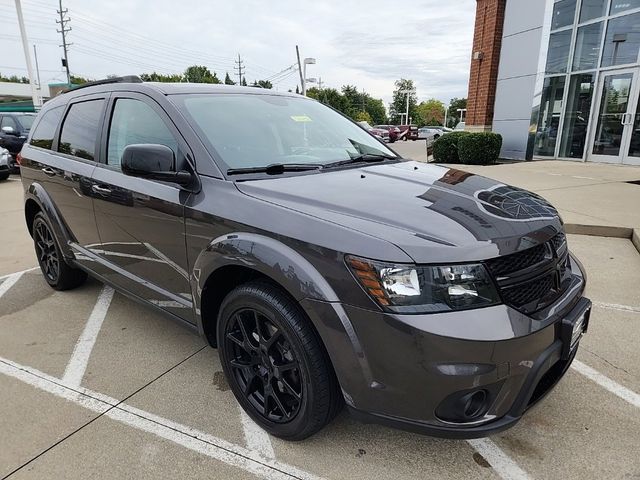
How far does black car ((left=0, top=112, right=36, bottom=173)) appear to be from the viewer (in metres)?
12.9

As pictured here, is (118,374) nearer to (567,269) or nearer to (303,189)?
(303,189)

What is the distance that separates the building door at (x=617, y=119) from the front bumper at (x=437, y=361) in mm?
11845

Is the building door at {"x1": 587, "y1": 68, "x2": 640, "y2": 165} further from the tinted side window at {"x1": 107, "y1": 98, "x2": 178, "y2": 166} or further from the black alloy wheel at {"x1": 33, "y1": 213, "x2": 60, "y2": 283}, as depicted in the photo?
the black alloy wheel at {"x1": 33, "y1": 213, "x2": 60, "y2": 283}

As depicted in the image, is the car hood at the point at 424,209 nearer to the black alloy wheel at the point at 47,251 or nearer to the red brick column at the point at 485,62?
the black alloy wheel at the point at 47,251

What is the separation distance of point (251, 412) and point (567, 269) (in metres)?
1.80

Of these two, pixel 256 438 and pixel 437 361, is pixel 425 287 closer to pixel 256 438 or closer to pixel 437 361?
pixel 437 361

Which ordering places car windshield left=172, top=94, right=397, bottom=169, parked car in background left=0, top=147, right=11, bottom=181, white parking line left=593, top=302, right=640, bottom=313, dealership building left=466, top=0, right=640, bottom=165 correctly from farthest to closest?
parked car in background left=0, top=147, right=11, bottom=181
dealership building left=466, top=0, right=640, bottom=165
white parking line left=593, top=302, right=640, bottom=313
car windshield left=172, top=94, right=397, bottom=169

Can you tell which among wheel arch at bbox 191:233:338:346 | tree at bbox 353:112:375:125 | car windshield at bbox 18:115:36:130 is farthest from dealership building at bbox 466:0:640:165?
tree at bbox 353:112:375:125

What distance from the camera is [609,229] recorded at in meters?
5.79

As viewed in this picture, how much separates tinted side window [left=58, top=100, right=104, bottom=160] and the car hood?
1.71 meters

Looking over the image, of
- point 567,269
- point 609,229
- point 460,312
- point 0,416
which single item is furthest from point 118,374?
point 609,229

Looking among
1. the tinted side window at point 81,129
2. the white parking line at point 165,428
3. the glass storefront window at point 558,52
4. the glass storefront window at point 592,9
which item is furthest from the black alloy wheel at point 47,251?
the glass storefront window at point 592,9

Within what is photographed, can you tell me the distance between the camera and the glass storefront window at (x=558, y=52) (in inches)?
509

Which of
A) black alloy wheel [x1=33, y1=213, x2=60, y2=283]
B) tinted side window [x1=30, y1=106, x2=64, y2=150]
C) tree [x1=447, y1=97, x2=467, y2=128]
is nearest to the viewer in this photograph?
tinted side window [x1=30, y1=106, x2=64, y2=150]
